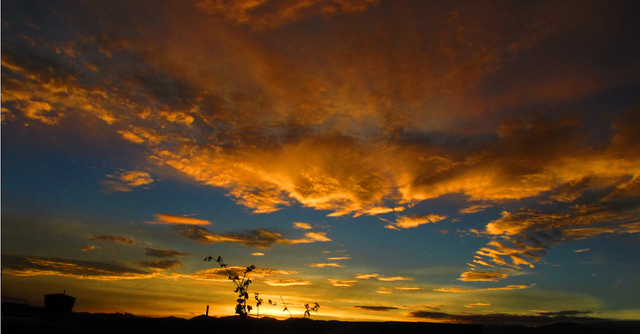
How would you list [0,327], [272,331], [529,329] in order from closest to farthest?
[0,327] → [272,331] → [529,329]

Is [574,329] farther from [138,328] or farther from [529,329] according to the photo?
[138,328]

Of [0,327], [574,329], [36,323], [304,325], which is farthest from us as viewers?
[574,329]

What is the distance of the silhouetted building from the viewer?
96.1 ft

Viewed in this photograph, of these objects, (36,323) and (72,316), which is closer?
(36,323)

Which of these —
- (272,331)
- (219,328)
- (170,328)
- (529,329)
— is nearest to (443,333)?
(272,331)

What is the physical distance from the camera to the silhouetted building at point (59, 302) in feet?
96.1

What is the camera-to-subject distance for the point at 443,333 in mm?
27766

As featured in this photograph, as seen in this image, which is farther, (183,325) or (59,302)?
(59,302)

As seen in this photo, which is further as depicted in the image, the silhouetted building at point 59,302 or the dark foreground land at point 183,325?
the silhouetted building at point 59,302

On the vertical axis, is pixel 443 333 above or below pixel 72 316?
below

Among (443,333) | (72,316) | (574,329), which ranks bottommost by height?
(574,329)

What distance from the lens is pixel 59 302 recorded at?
29.6 meters

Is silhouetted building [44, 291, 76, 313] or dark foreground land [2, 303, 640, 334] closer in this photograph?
dark foreground land [2, 303, 640, 334]

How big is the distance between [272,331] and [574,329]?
239392 millimetres
